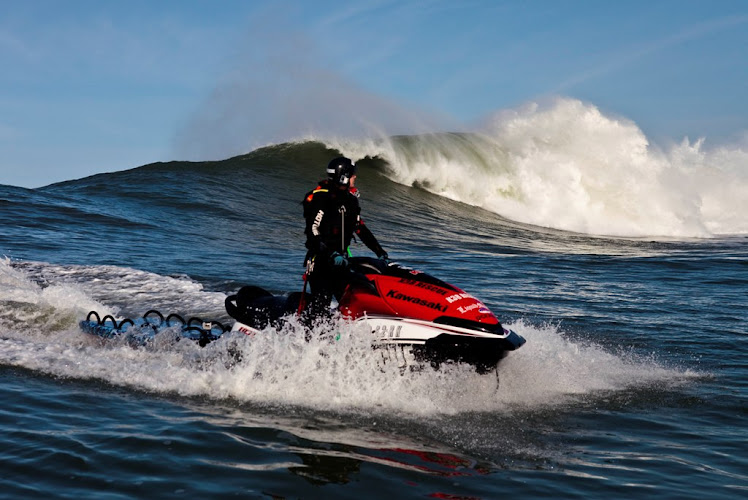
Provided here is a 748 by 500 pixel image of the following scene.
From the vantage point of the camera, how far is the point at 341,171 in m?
6.50

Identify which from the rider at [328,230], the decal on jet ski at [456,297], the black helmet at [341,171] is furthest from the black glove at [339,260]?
the decal on jet ski at [456,297]

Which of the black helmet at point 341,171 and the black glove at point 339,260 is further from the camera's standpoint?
the black helmet at point 341,171

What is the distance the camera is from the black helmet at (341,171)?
6.47 meters

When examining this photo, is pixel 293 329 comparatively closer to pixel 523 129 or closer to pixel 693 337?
pixel 693 337

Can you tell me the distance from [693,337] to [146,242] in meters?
11.5

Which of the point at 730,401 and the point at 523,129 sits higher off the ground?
the point at 523,129

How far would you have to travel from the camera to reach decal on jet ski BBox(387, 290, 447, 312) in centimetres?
600

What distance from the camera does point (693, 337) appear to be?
898cm

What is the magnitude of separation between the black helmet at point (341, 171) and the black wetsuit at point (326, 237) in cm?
8

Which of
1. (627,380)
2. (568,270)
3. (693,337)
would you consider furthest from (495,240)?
(627,380)

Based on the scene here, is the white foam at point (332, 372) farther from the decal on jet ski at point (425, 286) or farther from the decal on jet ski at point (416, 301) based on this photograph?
the decal on jet ski at point (425, 286)

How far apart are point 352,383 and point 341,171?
72.5 inches

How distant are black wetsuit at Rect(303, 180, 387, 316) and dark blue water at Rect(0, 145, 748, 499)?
375mm

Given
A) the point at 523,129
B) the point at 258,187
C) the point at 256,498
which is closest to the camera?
the point at 256,498
